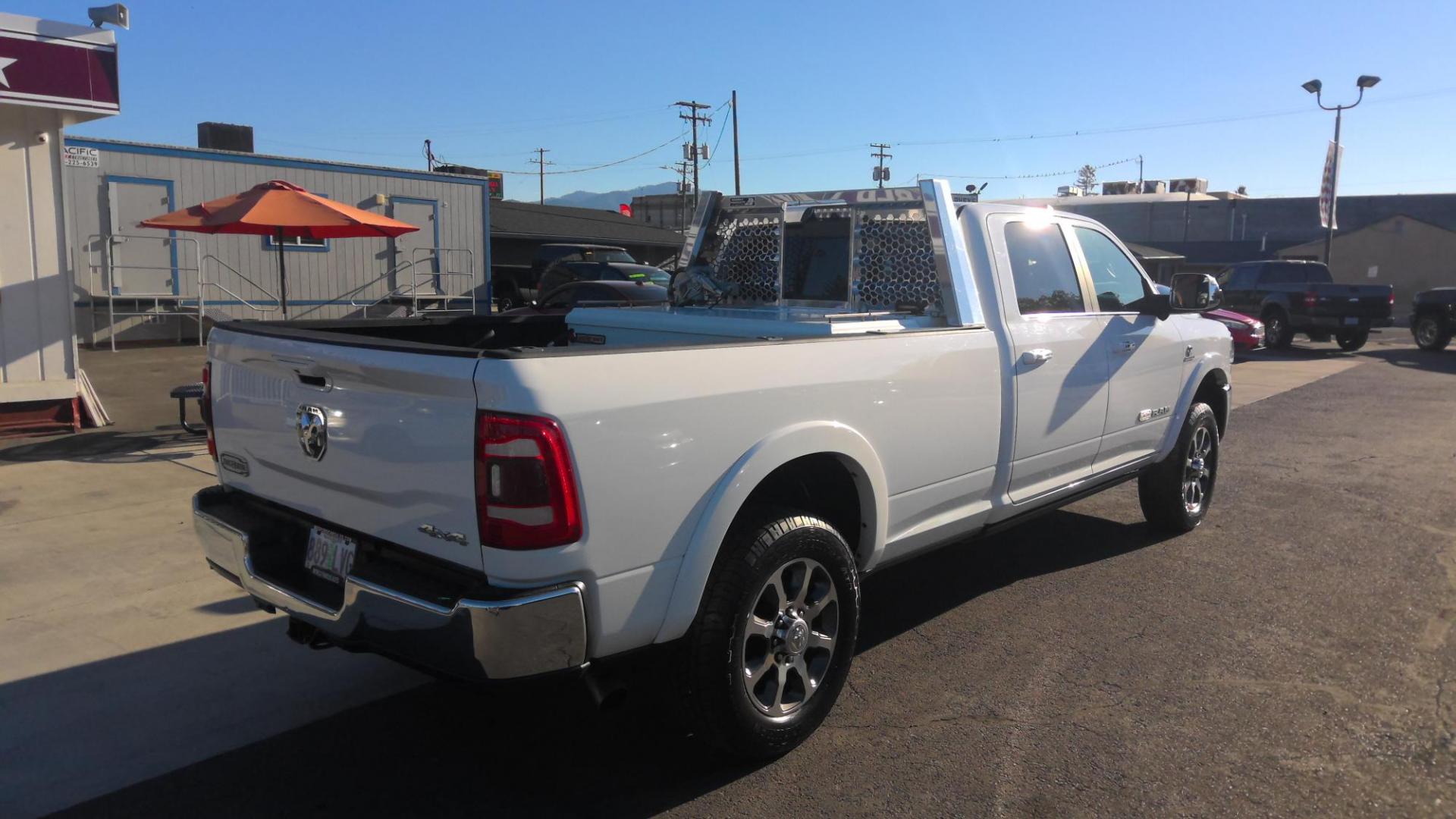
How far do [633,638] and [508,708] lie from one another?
1.25 metres

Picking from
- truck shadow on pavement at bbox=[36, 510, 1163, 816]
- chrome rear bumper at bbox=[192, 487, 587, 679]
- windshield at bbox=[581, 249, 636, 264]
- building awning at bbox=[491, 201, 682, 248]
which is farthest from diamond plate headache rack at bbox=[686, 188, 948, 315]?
building awning at bbox=[491, 201, 682, 248]

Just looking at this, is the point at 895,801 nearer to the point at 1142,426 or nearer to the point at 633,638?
the point at 633,638

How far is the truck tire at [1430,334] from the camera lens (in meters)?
20.5

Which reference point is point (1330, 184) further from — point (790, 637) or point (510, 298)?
point (790, 637)

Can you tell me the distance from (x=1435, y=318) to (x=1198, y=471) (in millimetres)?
18341

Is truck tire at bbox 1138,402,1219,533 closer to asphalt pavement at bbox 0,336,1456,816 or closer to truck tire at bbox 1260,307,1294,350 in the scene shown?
asphalt pavement at bbox 0,336,1456,816

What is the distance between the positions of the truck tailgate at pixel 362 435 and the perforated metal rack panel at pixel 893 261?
2653 millimetres

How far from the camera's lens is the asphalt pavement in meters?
3.20

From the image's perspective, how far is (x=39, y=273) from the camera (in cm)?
855

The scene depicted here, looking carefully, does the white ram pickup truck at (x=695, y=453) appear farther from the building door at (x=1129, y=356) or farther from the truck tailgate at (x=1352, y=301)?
the truck tailgate at (x=1352, y=301)

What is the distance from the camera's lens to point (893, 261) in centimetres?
496

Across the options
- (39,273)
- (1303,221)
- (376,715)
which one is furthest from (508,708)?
(1303,221)

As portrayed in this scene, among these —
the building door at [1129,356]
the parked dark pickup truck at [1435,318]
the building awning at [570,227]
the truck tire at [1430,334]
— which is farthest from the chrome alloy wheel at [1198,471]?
the building awning at [570,227]

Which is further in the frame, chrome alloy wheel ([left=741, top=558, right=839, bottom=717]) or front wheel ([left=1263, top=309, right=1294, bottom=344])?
front wheel ([left=1263, top=309, right=1294, bottom=344])
